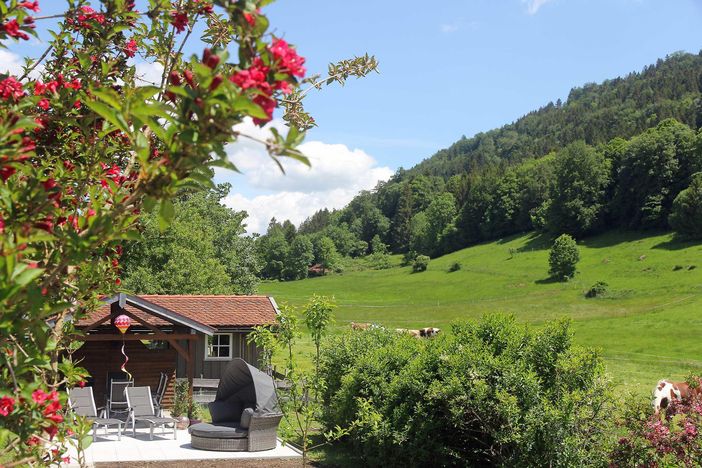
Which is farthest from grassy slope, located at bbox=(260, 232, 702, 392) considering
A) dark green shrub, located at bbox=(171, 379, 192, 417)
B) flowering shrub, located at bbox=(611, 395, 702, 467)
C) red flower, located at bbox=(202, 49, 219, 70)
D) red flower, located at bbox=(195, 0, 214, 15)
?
red flower, located at bbox=(202, 49, 219, 70)

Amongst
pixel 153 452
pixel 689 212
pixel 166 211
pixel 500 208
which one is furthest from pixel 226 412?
pixel 500 208

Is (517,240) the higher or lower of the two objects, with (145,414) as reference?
higher

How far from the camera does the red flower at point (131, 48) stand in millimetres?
4031

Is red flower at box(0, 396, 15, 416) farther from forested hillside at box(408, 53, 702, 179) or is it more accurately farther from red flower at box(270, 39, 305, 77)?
forested hillside at box(408, 53, 702, 179)

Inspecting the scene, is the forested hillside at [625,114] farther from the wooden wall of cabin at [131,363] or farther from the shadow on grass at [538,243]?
the wooden wall of cabin at [131,363]

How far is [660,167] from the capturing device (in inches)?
3342

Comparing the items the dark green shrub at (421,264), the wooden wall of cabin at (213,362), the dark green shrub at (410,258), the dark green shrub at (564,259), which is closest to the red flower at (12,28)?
the wooden wall of cabin at (213,362)

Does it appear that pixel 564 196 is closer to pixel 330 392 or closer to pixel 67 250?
pixel 330 392

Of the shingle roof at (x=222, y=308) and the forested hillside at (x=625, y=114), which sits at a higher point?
the forested hillside at (x=625, y=114)

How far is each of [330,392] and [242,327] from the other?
915 cm

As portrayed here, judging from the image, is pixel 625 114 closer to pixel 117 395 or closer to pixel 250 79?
pixel 117 395

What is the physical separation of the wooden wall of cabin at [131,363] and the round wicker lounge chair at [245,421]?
5.07m

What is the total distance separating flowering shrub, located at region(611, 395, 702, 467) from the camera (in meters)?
7.48

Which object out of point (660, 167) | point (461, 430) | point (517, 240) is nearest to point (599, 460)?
point (461, 430)
